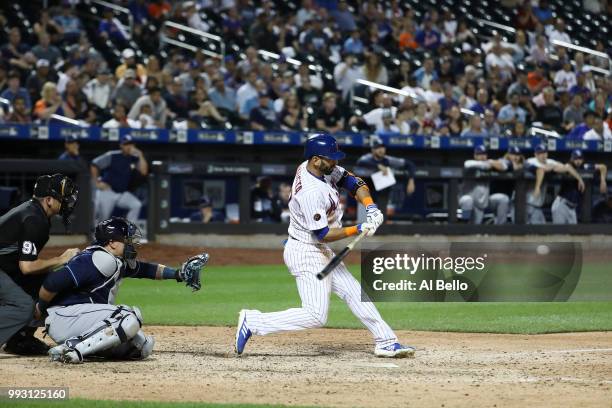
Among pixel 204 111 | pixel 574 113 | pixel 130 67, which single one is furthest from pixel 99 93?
pixel 574 113

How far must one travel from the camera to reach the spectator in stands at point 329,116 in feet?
60.0

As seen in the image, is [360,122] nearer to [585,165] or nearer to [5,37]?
[585,165]

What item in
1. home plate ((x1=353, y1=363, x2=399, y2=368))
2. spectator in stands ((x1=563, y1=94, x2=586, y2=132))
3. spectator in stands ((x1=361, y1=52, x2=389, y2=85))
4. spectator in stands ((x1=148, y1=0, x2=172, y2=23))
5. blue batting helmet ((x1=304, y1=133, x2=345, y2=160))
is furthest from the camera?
spectator in stands ((x1=563, y1=94, x2=586, y2=132))

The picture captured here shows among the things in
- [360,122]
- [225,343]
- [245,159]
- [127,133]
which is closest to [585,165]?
[360,122]

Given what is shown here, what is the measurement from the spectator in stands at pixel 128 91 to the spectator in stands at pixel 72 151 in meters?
1.18

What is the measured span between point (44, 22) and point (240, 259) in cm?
544

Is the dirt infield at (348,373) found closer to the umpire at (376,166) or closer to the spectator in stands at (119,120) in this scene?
the umpire at (376,166)

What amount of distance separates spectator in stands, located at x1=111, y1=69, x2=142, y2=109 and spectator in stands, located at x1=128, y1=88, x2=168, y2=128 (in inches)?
6.6

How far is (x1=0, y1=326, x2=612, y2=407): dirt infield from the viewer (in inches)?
255

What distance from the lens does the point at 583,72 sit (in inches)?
885

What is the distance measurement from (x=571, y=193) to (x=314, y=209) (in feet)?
36.9

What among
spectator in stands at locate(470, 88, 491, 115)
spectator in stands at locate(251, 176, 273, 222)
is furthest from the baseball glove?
spectator in stands at locate(470, 88, 491, 115)

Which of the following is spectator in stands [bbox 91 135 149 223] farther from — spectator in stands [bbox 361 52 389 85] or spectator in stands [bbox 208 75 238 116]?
spectator in stands [bbox 361 52 389 85]

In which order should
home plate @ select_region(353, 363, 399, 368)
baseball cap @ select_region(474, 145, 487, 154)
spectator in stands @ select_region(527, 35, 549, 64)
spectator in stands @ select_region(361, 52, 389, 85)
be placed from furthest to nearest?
spectator in stands @ select_region(527, 35, 549, 64) → spectator in stands @ select_region(361, 52, 389, 85) → baseball cap @ select_region(474, 145, 487, 154) → home plate @ select_region(353, 363, 399, 368)
